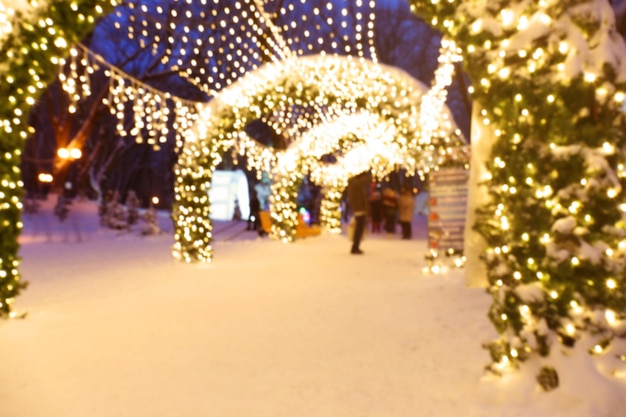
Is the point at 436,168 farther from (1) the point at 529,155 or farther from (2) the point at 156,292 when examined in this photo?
(1) the point at 529,155

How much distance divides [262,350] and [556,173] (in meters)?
2.85

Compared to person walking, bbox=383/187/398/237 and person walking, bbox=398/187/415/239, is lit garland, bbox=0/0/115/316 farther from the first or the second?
person walking, bbox=383/187/398/237

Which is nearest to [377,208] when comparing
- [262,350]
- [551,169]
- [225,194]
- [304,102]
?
[304,102]

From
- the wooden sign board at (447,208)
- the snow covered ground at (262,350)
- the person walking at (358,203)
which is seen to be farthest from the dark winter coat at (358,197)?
the snow covered ground at (262,350)

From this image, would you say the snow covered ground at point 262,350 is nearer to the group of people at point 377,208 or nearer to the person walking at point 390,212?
the group of people at point 377,208

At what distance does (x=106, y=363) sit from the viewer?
16.5 ft

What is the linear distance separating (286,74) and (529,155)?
27.8 ft

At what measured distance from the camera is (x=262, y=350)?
17.8 feet

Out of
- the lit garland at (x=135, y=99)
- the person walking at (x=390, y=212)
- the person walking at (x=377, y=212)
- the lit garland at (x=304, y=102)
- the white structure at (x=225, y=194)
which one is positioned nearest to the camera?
the lit garland at (x=135, y=99)

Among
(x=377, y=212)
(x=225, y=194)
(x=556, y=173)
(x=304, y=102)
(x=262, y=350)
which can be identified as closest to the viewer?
(x=556, y=173)

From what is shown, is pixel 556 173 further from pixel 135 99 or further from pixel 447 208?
pixel 135 99

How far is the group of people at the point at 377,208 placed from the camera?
14.1m

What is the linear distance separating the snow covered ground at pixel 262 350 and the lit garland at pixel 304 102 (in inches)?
86.9

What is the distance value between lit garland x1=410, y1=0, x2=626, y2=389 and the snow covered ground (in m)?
0.41
